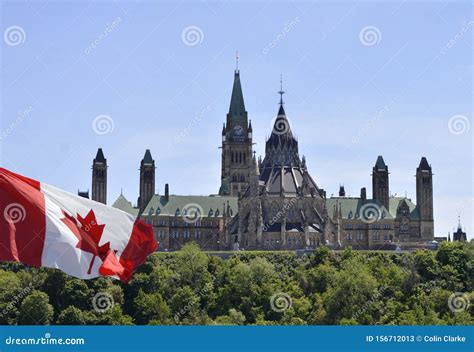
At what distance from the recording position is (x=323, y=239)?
156250 millimetres

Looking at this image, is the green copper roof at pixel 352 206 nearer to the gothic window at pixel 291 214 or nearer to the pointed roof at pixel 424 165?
the pointed roof at pixel 424 165

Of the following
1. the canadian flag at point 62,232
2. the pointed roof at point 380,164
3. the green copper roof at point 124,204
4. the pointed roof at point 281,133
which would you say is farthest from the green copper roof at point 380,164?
the canadian flag at point 62,232

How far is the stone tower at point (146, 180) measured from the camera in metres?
178

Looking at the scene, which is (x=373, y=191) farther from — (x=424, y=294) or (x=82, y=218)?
(x=82, y=218)

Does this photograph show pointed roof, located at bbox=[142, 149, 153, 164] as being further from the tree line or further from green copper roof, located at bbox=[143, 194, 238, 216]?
the tree line

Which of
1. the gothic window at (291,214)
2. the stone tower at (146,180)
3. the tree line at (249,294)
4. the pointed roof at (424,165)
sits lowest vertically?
the tree line at (249,294)

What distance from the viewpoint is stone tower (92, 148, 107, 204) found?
604ft

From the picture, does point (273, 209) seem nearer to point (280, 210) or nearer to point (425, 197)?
point (280, 210)

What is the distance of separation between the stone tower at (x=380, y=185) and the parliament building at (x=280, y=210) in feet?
0.62

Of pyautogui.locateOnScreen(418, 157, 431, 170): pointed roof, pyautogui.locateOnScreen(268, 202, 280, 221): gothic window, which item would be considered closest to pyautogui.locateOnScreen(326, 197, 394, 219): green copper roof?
pyautogui.locateOnScreen(418, 157, 431, 170): pointed roof

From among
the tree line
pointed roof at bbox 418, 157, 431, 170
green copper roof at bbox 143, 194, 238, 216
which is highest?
pointed roof at bbox 418, 157, 431, 170

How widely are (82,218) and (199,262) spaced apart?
279ft

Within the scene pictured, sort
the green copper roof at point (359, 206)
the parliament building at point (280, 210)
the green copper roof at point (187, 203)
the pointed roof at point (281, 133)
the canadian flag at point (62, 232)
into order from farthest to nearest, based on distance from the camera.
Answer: the green copper roof at point (359, 206)
the green copper roof at point (187, 203)
the pointed roof at point (281, 133)
the parliament building at point (280, 210)
the canadian flag at point (62, 232)

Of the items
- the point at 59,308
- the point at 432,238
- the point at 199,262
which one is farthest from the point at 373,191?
the point at 59,308
